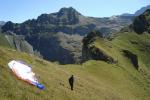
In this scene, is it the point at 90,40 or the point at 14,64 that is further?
the point at 90,40

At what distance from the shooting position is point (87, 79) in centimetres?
6856

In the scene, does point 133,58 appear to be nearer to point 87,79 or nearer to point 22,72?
point 87,79

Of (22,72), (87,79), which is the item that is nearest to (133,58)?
(87,79)

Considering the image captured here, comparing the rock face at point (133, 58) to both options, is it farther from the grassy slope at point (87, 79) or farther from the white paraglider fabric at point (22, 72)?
the white paraglider fabric at point (22, 72)

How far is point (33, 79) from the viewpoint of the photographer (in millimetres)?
38094

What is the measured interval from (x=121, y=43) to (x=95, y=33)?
16145 mm

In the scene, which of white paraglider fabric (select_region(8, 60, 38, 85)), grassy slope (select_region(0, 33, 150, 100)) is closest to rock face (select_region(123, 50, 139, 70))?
grassy slope (select_region(0, 33, 150, 100))

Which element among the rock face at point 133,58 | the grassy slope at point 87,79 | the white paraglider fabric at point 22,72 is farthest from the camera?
the rock face at point 133,58

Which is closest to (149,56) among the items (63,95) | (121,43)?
(121,43)

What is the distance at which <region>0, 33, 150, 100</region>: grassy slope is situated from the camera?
34.0m

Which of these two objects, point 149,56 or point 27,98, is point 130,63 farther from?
point 27,98

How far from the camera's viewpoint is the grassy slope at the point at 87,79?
1337 inches

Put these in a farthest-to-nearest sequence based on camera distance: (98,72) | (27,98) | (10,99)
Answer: (98,72) → (27,98) → (10,99)

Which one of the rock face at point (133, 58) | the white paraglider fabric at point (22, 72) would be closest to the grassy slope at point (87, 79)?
the white paraglider fabric at point (22, 72)
